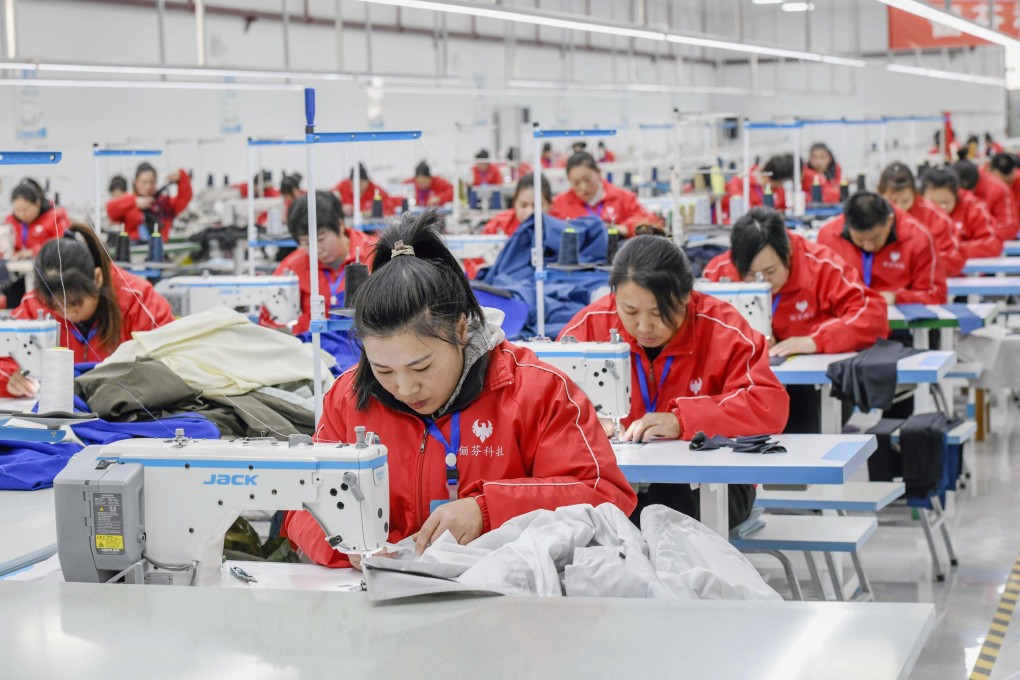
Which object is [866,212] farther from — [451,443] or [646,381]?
[451,443]

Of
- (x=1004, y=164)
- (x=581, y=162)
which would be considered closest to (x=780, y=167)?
(x=1004, y=164)

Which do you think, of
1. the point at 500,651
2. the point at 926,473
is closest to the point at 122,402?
the point at 500,651

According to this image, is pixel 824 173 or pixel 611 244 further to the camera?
pixel 824 173

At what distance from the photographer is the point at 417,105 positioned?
52.9 ft

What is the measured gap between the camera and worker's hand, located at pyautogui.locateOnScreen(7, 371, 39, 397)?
13.9 ft

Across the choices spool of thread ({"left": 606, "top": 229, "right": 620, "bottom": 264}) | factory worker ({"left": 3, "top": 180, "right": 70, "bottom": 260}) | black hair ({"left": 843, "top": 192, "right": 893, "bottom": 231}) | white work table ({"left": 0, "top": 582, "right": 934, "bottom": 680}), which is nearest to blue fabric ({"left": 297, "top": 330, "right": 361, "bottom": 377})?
spool of thread ({"left": 606, "top": 229, "right": 620, "bottom": 264})

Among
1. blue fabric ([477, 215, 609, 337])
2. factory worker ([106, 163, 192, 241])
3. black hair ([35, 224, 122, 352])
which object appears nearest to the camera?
black hair ([35, 224, 122, 352])

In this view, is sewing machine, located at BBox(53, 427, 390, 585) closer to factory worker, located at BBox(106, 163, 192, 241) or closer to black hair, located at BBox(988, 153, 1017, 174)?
factory worker, located at BBox(106, 163, 192, 241)

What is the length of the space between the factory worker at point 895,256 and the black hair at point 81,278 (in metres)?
3.31

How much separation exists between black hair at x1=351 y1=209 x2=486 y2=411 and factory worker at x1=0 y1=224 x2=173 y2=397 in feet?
6.24

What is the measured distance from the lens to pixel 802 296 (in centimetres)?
524

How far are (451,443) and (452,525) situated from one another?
21 cm

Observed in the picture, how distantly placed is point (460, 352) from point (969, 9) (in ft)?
50.6

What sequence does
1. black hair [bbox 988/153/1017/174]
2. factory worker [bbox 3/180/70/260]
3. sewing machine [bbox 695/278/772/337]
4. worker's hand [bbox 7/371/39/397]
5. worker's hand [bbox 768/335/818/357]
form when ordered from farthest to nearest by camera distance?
black hair [bbox 988/153/1017/174]
factory worker [bbox 3/180/70/260]
worker's hand [bbox 768/335/818/357]
sewing machine [bbox 695/278/772/337]
worker's hand [bbox 7/371/39/397]
